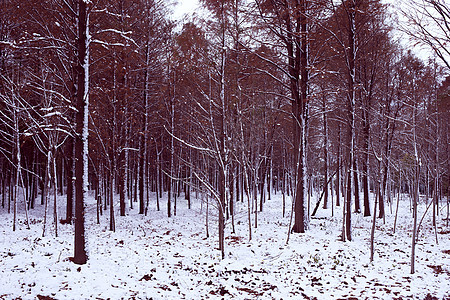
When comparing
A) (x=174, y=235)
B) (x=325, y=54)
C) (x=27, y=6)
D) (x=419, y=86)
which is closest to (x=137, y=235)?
(x=174, y=235)

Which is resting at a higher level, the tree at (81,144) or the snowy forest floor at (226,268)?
the tree at (81,144)

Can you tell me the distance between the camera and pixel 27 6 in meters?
9.31

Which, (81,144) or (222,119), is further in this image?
(222,119)

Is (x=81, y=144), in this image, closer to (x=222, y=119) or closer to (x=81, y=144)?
(x=81, y=144)

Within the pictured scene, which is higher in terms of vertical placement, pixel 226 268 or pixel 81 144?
pixel 81 144

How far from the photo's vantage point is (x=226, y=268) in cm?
759

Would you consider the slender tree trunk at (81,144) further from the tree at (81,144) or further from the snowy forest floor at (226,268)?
the snowy forest floor at (226,268)

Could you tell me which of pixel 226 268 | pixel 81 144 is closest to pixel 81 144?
pixel 81 144

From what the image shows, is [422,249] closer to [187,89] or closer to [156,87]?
[187,89]

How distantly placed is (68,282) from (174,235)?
6594mm

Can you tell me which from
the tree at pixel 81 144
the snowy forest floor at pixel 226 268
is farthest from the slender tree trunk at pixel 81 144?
the snowy forest floor at pixel 226 268

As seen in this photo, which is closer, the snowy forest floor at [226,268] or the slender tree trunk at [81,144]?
the snowy forest floor at [226,268]

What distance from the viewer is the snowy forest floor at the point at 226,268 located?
602cm

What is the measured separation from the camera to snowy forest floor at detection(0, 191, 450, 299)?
6023 mm
